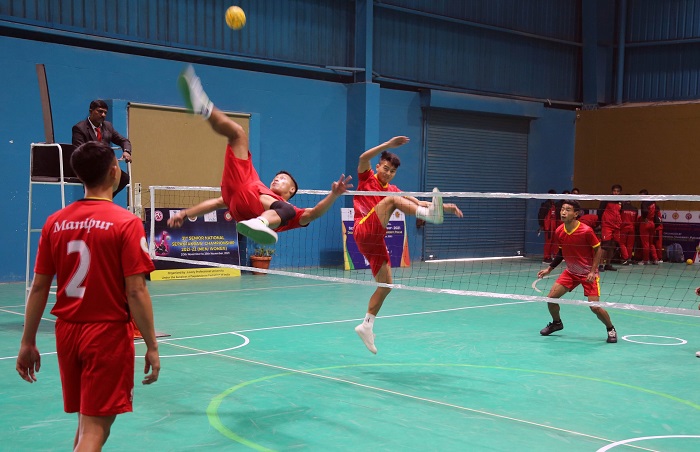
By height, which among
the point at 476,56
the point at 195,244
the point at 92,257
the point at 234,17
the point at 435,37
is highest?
the point at 435,37

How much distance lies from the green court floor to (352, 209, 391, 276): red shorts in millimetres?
1096

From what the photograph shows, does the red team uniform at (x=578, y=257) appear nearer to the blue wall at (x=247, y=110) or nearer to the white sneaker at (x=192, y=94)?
the white sneaker at (x=192, y=94)

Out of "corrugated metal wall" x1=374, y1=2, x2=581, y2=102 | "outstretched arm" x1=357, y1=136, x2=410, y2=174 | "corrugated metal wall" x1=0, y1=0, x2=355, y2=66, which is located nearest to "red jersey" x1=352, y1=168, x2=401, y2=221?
"outstretched arm" x1=357, y1=136, x2=410, y2=174

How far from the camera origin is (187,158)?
17359 mm

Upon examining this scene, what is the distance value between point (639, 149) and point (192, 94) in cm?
2055

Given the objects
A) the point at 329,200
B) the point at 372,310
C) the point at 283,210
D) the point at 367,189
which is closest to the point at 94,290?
the point at 329,200

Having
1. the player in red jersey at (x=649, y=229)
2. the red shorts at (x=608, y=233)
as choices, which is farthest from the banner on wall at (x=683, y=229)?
the red shorts at (x=608, y=233)

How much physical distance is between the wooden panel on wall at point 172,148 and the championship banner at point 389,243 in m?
3.48

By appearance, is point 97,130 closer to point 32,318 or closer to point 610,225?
point 32,318

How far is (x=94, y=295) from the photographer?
3.87 metres

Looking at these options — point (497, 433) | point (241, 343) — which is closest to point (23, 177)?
point (241, 343)

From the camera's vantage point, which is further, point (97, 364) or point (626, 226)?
point (626, 226)

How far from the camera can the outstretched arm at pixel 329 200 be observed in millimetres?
6484

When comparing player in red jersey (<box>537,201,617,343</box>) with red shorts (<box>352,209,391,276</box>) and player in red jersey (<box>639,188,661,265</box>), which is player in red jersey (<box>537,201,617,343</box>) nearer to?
red shorts (<box>352,209,391,276</box>)
